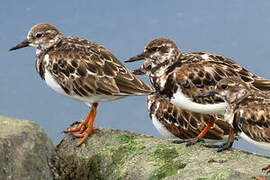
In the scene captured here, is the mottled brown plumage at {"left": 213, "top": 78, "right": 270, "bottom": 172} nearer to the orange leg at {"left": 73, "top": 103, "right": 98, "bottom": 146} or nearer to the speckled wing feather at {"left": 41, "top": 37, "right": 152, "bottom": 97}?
the speckled wing feather at {"left": 41, "top": 37, "right": 152, "bottom": 97}

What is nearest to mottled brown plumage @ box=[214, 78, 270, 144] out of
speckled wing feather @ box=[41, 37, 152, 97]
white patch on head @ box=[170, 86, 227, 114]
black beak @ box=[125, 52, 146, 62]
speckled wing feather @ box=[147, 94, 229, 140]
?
white patch on head @ box=[170, 86, 227, 114]

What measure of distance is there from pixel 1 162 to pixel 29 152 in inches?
30.0

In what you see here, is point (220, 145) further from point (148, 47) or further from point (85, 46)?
point (85, 46)

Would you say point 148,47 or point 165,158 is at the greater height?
point 148,47

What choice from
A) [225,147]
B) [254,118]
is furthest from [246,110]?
[225,147]

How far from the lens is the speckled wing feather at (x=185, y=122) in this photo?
39.5 feet

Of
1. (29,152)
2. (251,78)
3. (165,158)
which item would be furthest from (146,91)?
(29,152)

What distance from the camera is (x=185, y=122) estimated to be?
492 inches

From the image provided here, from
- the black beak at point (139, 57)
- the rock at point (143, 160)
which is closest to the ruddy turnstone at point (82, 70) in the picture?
the black beak at point (139, 57)

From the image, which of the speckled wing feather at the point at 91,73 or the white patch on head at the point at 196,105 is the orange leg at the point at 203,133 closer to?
the white patch on head at the point at 196,105

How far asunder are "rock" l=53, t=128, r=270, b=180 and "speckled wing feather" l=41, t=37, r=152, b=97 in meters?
1.46

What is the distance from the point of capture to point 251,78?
10781 millimetres

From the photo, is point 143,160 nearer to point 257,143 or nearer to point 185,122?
point 185,122

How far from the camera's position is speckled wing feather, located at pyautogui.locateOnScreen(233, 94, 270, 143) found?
8.80 m
